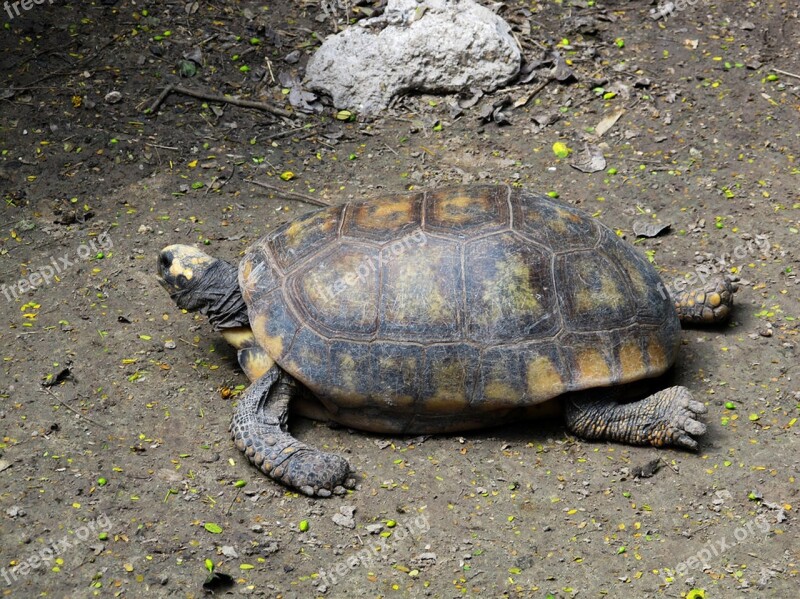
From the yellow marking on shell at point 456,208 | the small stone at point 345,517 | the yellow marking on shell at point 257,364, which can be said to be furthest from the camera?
the yellow marking on shell at point 257,364

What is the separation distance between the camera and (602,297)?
20.2 ft

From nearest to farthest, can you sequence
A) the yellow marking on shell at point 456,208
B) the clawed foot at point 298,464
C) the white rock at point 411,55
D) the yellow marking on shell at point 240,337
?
the clawed foot at point 298,464 → the yellow marking on shell at point 456,208 → the yellow marking on shell at point 240,337 → the white rock at point 411,55

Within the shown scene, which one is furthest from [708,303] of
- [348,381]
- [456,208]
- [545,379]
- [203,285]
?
[203,285]

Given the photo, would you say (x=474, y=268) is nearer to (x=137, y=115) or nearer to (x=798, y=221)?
(x=798, y=221)

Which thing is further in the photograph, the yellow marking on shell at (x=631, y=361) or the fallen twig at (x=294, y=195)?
the fallen twig at (x=294, y=195)

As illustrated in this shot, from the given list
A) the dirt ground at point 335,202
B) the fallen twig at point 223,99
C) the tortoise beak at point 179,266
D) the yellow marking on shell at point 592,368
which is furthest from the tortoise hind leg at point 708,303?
the fallen twig at point 223,99

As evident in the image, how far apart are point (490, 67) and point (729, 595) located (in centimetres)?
695

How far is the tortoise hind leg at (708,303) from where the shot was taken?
6.98 m

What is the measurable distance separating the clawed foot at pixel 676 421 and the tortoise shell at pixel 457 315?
25cm

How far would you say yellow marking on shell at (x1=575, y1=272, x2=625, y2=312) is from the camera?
6102mm

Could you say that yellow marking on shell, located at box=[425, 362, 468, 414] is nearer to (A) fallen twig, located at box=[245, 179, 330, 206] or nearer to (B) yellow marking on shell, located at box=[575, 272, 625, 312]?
(B) yellow marking on shell, located at box=[575, 272, 625, 312]

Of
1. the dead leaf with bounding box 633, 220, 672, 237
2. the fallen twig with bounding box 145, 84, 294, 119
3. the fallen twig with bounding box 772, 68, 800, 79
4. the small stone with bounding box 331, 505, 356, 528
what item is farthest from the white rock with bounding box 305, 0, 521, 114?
the small stone with bounding box 331, 505, 356, 528

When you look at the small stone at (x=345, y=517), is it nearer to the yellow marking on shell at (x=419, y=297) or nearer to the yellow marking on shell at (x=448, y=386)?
the yellow marking on shell at (x=448, y=386)

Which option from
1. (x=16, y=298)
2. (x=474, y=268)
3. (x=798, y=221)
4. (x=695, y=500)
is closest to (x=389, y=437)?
(x=474, y=268)
